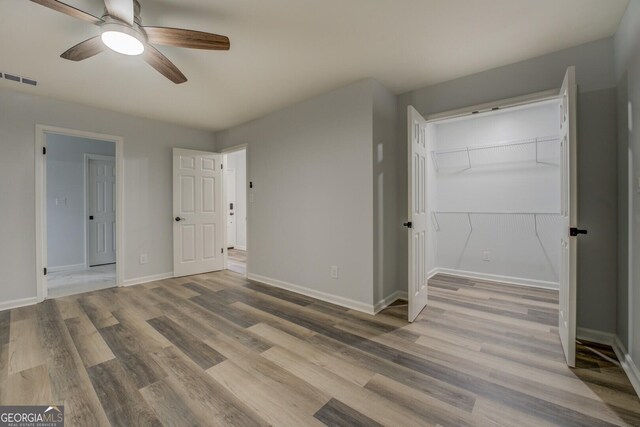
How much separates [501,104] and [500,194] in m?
1.77

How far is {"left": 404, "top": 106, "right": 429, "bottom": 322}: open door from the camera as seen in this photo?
2527 millimetres

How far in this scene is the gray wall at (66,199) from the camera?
4.64 metres

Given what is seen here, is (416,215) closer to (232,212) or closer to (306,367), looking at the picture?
(306,367)

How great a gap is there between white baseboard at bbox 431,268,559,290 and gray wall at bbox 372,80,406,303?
150cm

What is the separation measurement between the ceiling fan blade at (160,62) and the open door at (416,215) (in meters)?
2.06

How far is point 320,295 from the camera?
3207mm

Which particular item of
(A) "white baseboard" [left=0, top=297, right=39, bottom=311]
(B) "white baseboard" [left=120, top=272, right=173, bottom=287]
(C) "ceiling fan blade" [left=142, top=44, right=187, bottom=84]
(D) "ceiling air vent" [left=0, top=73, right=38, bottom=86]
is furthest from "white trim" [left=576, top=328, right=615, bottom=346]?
(D) "ceiling air vent" [left=0, top=73, right=38, bottom=86]

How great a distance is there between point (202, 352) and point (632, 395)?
277 cm

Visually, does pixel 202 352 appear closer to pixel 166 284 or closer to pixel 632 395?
pixel 166 284

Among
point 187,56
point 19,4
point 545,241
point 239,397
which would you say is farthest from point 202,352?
point 545,241

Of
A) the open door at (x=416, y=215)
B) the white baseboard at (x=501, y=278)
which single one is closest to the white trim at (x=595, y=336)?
the open door at (x=416, y=215)
